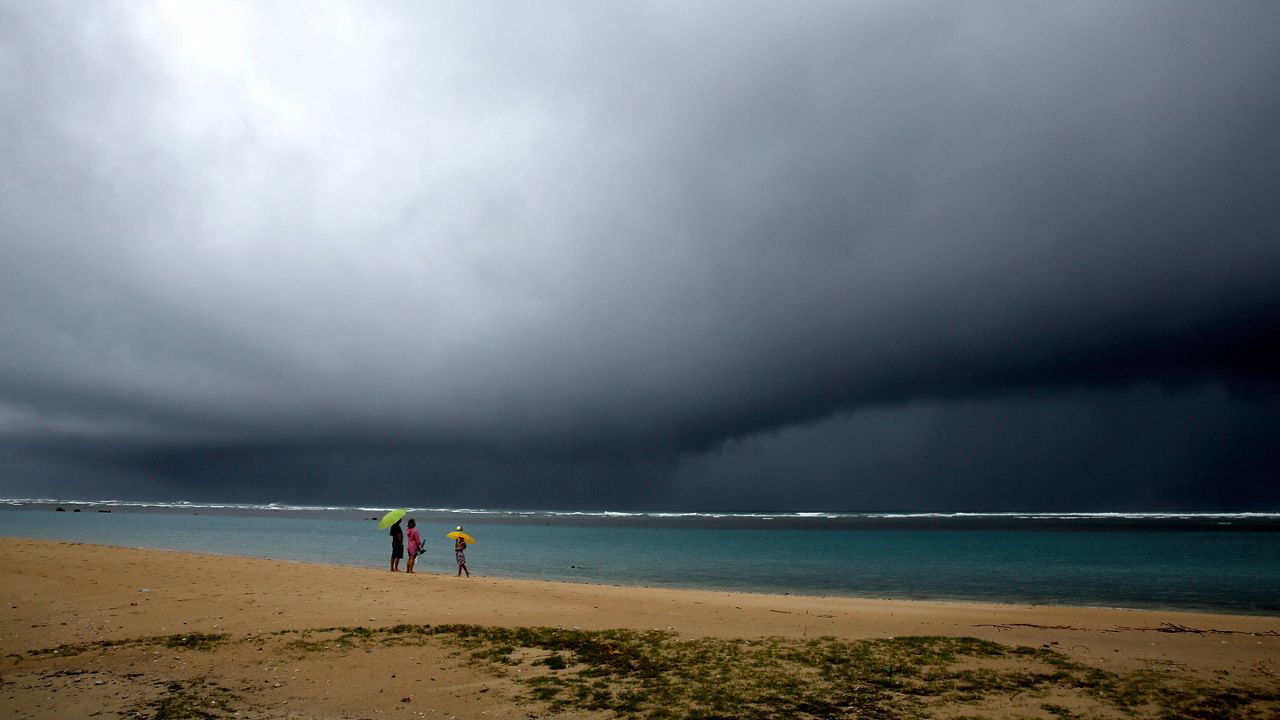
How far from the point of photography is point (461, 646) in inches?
520

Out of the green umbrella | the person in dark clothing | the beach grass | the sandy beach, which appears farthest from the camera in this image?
the person in dark clothing

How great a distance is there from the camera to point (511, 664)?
11789 mm

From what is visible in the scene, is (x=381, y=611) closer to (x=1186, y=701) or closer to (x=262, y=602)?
(x=262, y=602)

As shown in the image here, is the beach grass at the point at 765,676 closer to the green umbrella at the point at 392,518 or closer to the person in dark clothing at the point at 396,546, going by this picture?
the green umbrella at the point at 392,518

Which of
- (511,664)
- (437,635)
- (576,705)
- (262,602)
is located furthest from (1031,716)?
(262,602)

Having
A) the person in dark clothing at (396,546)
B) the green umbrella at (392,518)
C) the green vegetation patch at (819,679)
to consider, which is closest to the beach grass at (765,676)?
the green vegetation patch at (819,679)

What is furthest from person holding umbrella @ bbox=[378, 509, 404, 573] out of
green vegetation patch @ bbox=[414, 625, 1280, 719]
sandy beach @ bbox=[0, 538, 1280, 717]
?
green vegetation patch @ bbox=[414, 625, 1280, 719]

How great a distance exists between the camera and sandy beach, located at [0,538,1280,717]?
9508 mm

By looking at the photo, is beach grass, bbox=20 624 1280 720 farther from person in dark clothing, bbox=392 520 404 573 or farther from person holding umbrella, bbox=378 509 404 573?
person in dark clothing, bbox=392 520 404 573

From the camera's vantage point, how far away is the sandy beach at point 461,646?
9508 mm

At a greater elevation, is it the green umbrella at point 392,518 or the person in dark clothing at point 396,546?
the green umbrella at point 392,518

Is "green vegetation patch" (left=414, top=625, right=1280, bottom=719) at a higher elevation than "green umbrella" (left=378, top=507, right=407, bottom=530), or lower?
lower

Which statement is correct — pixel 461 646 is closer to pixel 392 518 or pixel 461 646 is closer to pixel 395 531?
pixel 392 518

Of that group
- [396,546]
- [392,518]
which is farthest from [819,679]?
[396,546]
